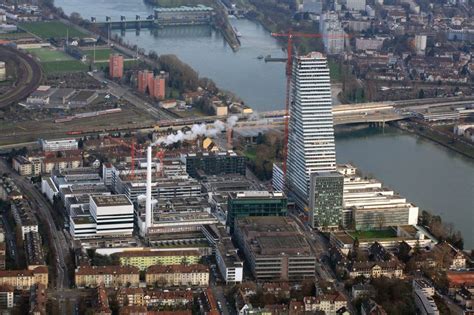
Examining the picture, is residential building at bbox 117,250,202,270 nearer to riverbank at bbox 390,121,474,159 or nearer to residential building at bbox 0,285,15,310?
residential building at bbox 0,285,15,310

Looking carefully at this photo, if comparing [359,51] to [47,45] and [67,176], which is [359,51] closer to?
[47,45]

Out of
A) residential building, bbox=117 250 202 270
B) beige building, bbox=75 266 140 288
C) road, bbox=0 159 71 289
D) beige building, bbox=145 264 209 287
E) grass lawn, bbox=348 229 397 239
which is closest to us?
beige building, bbox=75 266 140 288

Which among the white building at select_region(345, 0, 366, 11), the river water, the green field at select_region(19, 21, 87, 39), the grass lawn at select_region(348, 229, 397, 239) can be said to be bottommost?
the grass lawn at select_region(348, 229, 397, 239)

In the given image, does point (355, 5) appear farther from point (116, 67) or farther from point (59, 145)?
point (59, 145)

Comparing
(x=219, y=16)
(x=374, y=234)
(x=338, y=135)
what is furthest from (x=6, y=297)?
(x=219, y=16)

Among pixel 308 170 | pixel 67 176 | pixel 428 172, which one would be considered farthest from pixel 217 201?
pixel 428 172

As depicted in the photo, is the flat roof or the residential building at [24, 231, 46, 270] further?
the flat roof

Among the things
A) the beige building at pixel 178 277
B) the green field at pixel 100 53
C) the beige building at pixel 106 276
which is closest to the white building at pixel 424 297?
the beige building at pixel 178 277

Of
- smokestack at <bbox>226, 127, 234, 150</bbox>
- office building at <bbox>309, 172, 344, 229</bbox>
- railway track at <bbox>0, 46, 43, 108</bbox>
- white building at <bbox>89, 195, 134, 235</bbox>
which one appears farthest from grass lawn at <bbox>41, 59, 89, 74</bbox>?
office building at <bbox>309, 172, 344, 229</bbox>
